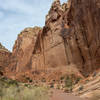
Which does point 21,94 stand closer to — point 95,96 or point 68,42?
point 95,96

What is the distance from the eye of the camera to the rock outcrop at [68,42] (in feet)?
74.0

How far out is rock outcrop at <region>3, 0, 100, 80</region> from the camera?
22566 mm

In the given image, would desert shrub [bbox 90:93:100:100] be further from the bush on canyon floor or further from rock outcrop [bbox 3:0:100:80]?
rock outcrop [bbox 3:0:100:80]

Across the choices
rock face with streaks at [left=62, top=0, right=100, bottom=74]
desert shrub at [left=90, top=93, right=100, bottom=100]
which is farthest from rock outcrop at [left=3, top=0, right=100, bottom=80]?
desert shrub at [left=90, top=93, right=100, bottom=100]

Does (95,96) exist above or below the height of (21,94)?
below

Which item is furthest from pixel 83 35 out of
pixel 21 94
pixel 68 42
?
pixel 21 94

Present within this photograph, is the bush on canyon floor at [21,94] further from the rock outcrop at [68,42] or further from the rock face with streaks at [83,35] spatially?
the rock outcrop at [68,42]

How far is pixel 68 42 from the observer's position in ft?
93.6

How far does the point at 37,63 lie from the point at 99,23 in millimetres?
19465

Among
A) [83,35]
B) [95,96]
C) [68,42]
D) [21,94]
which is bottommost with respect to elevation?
[95,96]

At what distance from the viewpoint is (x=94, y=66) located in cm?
2209

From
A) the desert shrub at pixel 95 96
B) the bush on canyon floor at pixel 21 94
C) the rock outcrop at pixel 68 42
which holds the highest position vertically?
the rock outcrop at pixel 68 42

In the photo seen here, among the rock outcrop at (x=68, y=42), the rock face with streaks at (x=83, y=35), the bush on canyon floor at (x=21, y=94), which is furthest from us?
the rock outcrop at (x=68, y=42)

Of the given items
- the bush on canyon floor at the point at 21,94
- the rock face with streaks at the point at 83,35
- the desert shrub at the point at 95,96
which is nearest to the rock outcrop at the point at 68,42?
the rock face with streaks at the point at 83,35
